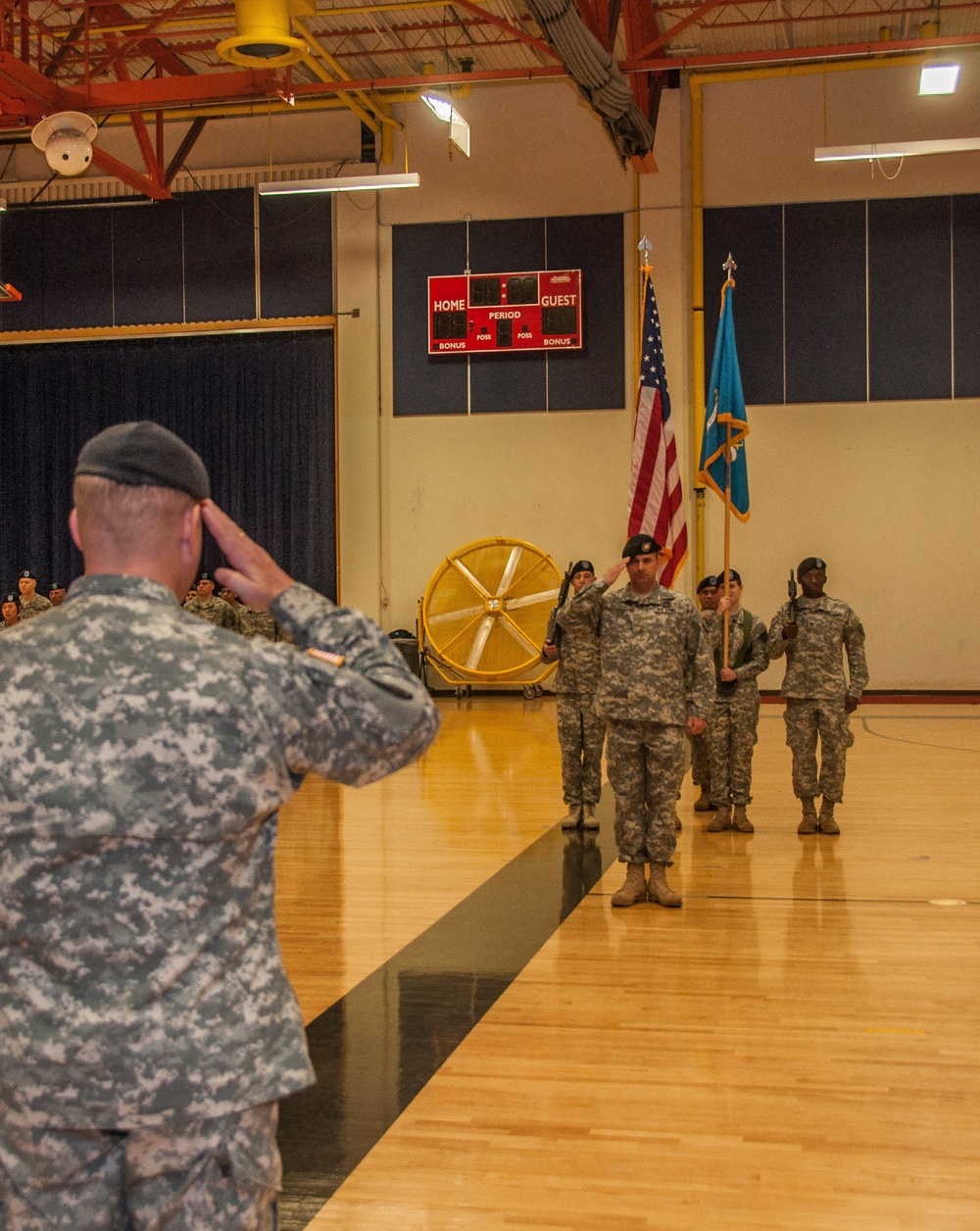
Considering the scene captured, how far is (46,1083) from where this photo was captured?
138 cm

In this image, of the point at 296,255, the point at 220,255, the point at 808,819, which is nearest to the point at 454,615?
the point at 296,255

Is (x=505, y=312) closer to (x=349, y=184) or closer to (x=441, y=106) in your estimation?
(x=349, y=184)

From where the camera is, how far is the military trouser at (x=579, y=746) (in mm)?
7324

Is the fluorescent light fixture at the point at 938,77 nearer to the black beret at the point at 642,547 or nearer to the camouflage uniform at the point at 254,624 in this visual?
the black beret at the point at 642,547

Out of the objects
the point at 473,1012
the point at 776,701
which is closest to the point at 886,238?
the point at 776,701

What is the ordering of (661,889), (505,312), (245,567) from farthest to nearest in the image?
(505,312) → (661,889) → (245,567)

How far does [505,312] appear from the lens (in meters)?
15.1

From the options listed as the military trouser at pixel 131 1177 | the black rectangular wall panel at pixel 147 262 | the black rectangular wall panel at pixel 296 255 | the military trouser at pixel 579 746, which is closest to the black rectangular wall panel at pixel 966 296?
the black rectangular wall panel at pixel 296 255

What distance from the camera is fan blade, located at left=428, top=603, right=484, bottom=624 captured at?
14742 mm

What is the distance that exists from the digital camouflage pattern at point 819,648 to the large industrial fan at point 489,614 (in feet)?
23.4

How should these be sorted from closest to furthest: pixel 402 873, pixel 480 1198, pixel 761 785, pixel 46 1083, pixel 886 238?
pixel 46 1083, pixel 480 1198, pixel 402 873, pixel 761 785, pixel 886 238

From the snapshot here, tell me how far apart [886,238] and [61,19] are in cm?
898

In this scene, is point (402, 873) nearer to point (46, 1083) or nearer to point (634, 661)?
point (634, 661)

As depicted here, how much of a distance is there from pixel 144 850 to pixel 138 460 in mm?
429
